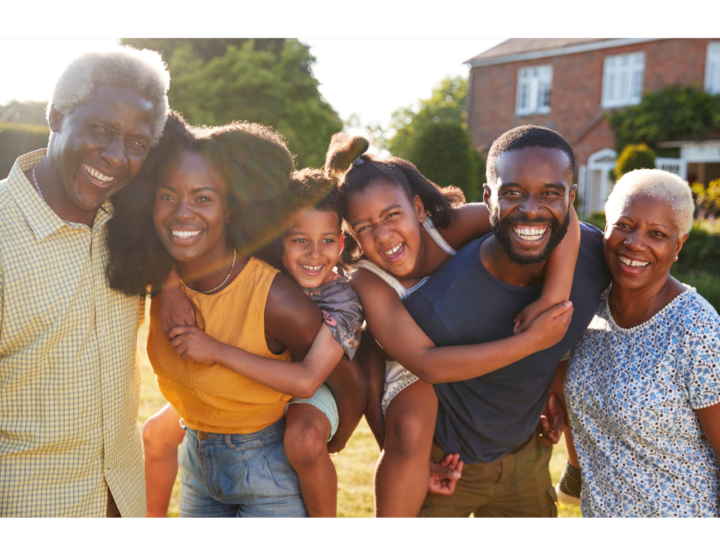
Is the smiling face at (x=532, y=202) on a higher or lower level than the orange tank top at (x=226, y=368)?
higher

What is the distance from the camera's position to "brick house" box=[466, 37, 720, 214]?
21438 millimetres

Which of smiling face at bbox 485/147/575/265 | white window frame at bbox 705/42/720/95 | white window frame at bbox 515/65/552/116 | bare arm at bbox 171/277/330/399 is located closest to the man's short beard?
smiling face at bbox 485/147/575/265

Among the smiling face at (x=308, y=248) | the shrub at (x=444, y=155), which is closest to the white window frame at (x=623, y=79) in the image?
the shrub at (x=444, y=155)

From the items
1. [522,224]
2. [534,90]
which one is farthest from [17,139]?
[534,90]

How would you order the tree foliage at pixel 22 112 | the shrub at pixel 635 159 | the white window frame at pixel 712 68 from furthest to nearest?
1. the white window frame at pixel 712 68
2. the shrub at pixel 635 159
3. the tree foliage at pixel 22 112

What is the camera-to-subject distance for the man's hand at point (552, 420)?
11.2ft

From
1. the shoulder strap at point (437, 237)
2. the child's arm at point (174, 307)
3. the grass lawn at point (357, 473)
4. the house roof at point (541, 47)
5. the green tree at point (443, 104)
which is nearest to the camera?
the child's arm at point (174, 307)

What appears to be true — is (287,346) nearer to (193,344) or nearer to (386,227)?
(193,344)

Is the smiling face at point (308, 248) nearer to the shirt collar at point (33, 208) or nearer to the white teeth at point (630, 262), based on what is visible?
the shirt collar at point (33, 208)

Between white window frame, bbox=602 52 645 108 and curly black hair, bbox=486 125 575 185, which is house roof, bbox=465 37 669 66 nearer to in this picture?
white window frame, bbox=602 52 645 108

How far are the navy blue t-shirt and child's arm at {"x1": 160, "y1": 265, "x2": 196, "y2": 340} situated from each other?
43.6 inches

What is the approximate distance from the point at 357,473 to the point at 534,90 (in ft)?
78.1

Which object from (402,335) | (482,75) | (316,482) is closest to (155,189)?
(402,335)

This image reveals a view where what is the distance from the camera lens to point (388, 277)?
305 cm
